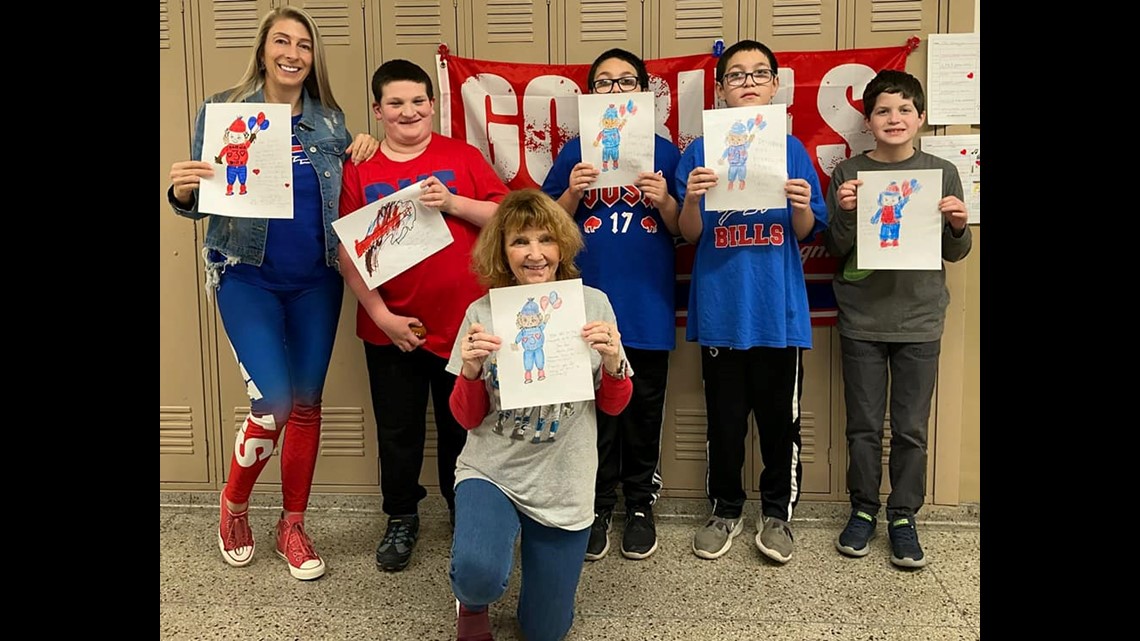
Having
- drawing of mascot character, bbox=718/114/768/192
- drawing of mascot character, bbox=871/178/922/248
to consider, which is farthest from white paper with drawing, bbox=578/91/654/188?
drawing of mascot character, bbox=871/178/922/248

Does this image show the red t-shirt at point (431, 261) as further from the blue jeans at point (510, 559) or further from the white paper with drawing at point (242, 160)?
the blue jeans at point (510, 559)

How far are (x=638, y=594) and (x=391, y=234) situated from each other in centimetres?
141

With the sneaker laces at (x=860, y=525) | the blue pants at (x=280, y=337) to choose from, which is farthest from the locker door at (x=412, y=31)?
the sneaker laces at (x=860, y=525)

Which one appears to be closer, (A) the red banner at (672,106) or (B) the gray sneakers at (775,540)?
(B) the gray sneakers at (775,540)

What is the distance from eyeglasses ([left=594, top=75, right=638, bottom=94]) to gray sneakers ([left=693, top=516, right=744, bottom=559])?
1571 millimetres

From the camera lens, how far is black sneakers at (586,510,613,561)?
2.64 m

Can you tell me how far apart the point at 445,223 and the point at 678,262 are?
3.13 feet

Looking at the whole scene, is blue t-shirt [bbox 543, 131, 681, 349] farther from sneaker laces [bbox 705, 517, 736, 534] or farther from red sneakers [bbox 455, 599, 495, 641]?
red sneakers [bbox 455, 599, 495, 641]

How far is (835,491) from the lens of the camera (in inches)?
119

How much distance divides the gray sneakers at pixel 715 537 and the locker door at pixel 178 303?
2081 millimetres

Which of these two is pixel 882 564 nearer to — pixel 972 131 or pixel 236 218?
pixel 972 131

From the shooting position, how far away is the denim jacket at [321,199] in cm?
241

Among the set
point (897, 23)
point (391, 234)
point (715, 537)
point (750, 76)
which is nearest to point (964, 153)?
point (897, 23)

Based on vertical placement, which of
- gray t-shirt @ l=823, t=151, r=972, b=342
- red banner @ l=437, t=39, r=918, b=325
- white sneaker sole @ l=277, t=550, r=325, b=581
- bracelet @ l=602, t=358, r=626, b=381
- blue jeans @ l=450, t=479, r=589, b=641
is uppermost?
red banner @ l=437, t=39, r=918, b=325
